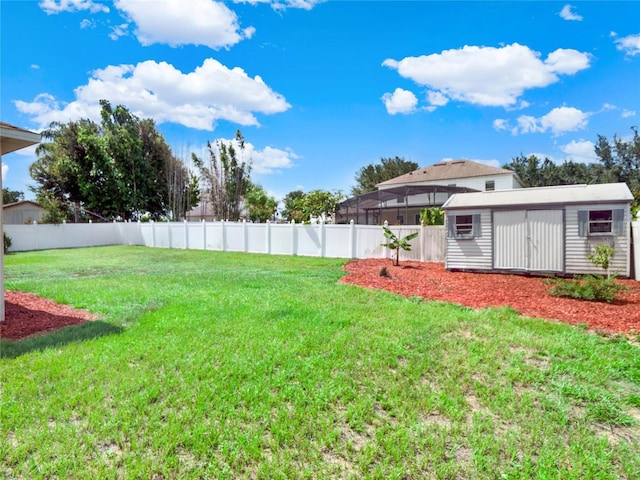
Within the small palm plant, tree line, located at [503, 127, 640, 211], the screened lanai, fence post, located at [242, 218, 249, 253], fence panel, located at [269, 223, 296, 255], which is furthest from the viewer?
tree line, located at [503, 127, 640, 211]

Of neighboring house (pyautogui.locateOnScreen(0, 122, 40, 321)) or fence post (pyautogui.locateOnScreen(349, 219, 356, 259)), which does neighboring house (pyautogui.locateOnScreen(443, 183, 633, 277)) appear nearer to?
fence post (pyautogui.locateOnScreen(349, 219, 356, 259))

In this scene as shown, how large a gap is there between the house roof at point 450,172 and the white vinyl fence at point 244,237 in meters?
18.7

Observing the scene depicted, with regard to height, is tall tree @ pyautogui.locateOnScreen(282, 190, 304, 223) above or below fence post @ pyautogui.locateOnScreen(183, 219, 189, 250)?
above

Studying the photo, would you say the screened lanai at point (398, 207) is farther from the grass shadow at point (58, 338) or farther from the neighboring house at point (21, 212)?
the neighboring house at point (21, 212)

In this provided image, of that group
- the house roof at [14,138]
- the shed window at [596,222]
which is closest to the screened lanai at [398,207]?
the shed window at [596,222]

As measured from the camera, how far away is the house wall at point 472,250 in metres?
10.9

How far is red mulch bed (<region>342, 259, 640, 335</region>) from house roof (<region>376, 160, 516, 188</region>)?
20729 mm

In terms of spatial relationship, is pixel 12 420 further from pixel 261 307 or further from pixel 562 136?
pixel 562 136

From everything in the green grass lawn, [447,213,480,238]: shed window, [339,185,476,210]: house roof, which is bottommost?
the green grass lawn

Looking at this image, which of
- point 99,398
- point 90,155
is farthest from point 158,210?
point 99,398

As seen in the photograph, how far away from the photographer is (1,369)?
3.52 metres

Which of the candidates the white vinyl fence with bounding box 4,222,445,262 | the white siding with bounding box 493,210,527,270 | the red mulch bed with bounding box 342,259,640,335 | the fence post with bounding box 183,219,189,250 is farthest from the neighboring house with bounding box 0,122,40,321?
the fence post with bounding box 183,219,189,250

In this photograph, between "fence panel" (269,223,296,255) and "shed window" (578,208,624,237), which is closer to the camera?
"shed window" (578,208,624,237)

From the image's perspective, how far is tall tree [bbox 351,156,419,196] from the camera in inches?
1730
